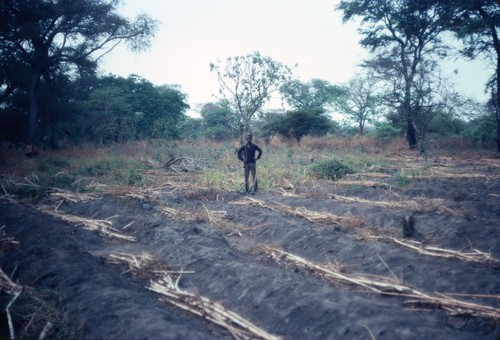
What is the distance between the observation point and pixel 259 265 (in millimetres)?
5004

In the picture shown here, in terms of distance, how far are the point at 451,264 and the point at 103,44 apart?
75.7 feet

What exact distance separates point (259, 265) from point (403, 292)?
1927mm

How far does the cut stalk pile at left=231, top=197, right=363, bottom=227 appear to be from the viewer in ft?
23.0

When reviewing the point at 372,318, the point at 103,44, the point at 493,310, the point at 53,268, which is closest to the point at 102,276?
the point at 53,268

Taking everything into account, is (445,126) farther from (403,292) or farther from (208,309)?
(208,309)

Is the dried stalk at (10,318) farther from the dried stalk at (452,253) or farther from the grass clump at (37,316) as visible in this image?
the dried stalk at (452,253)

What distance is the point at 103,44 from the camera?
72.1 ft

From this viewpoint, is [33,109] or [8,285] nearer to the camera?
[8,285]

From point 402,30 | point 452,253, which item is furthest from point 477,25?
point 452,253

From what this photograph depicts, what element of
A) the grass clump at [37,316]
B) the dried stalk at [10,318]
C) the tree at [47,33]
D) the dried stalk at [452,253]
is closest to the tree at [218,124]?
the tree at [47,33]

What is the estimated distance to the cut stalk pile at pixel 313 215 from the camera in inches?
276

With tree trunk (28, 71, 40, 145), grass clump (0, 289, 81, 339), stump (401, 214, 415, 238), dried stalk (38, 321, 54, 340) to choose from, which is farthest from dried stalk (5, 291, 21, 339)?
tree trunk (28, 71, 40, 145)

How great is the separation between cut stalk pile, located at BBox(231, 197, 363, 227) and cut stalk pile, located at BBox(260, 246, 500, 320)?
208 centimetres

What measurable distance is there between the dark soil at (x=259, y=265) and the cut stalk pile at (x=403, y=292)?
75 mm
